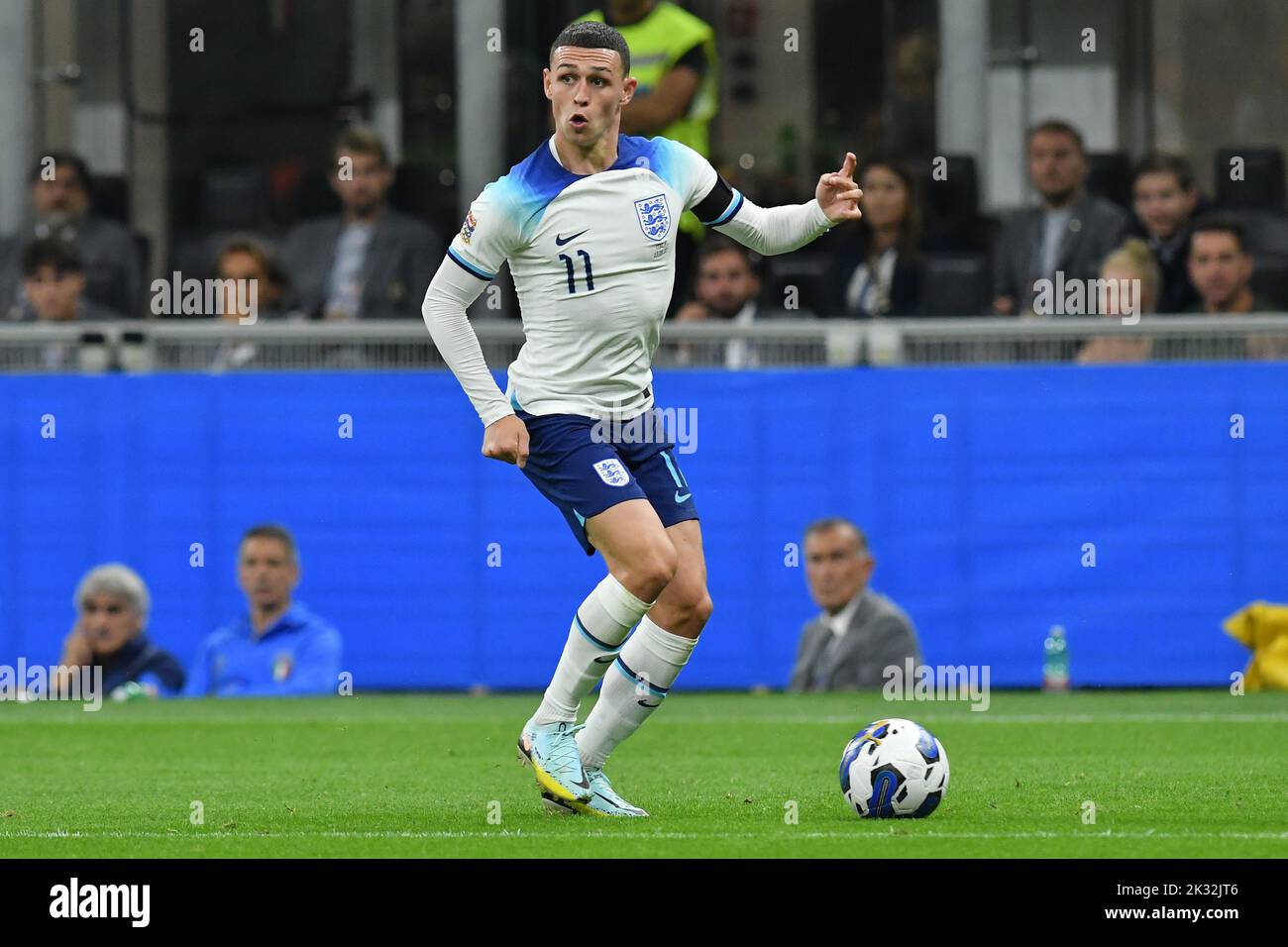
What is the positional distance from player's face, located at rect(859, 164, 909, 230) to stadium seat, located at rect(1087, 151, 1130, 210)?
220 centimetres

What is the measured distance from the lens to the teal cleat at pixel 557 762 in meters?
7.61

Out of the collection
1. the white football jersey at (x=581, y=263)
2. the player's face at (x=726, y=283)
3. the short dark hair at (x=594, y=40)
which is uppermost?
the short dark hair at (x=594, y=40)

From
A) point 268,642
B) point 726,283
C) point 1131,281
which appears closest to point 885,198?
point 726,283

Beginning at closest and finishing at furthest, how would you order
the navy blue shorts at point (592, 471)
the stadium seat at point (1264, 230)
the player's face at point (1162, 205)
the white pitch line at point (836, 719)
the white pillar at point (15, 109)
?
1. the navy blue shorts at point (592, 471)
2. the white pitch line at point (836, 719)
3. the player's face at point (1162, 205)
4. the stadium seat at point (1264, 230)
5. the white pillar at point (15, 109)

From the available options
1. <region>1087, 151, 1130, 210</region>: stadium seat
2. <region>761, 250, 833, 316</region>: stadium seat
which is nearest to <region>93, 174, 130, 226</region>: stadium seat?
<region>761, 250, 833, 316</region>: stadium seat

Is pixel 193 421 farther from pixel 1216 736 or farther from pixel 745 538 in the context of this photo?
pixel 1216 736

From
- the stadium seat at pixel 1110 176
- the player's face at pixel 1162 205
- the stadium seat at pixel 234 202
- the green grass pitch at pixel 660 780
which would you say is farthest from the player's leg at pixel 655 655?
the stadium seat at pixel 234 202

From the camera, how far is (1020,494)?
12977 millimetres

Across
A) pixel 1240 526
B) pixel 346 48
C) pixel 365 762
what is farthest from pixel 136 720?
pixel 346 48

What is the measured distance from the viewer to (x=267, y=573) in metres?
13.0

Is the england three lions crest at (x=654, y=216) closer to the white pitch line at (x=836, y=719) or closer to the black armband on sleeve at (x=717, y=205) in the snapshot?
the black armband on sleeve at (x=717, y=205)

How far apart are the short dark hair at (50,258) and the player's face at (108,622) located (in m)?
2.20

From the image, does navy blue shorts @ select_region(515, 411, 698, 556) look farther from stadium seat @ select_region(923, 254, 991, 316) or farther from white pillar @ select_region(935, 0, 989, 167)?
white pillar @ select_region(935, 0, 989, 167)

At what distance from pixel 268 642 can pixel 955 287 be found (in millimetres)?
4417
